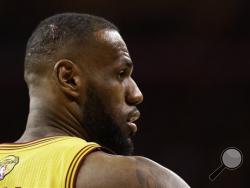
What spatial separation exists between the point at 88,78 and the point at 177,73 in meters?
3.81

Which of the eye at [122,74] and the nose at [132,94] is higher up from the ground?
the eye at [122,74]

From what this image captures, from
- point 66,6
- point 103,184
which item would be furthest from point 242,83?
point 103,184

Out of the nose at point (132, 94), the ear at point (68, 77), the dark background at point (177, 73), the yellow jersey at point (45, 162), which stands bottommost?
the dark background at point (177, 73)

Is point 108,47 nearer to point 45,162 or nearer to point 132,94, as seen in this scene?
point 132,94

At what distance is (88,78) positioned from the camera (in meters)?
1.92

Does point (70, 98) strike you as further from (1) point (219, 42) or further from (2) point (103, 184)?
(1) point (219, 42)

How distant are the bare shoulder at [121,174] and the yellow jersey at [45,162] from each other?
0.02 m

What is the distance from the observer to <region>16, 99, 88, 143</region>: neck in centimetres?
189

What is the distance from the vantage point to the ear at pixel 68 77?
1906 mm

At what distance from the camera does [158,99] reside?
5.77 metres

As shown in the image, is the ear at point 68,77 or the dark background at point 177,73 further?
the dark background at point 177,73

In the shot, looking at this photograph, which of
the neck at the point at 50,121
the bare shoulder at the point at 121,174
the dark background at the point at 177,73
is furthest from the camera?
the dark background at the point at 177,73

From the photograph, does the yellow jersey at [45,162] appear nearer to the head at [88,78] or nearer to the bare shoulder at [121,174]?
the bare shoulder at [121,174]

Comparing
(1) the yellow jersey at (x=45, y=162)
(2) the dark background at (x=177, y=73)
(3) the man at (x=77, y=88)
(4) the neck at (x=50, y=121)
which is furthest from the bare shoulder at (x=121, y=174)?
(2) the dark background at (x=177, y=73)
